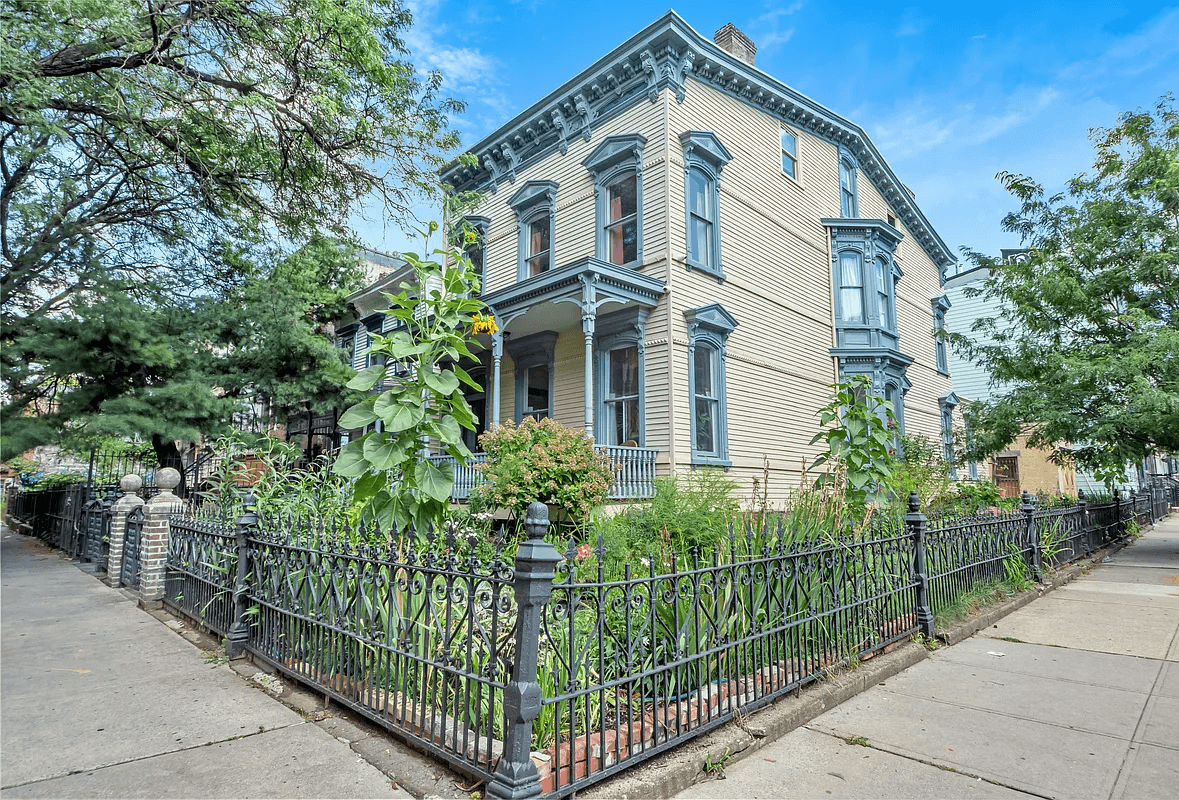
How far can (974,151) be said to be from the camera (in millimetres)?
15539

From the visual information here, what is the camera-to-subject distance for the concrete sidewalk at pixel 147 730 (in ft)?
10.4

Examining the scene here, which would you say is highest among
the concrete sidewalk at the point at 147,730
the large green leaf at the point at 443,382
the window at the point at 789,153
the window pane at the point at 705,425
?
the window at the point at 789,153

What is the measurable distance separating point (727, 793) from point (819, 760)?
68 centimetres

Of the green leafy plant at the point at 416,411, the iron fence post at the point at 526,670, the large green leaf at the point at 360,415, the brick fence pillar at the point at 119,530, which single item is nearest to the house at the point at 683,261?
the brick fence pillar at the point at 119,530

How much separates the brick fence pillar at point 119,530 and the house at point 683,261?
6.12 meters

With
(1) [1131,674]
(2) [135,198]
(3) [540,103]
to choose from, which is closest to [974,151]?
(3) [540,103]

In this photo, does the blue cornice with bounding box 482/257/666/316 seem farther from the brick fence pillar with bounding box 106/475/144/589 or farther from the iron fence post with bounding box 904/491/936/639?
the brick fence pillar with bounding box 106/475/144/589

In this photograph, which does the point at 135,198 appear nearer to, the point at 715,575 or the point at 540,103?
the point at 540,103

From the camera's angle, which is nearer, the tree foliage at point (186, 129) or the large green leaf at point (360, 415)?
the large green leaf at point (360, 415)

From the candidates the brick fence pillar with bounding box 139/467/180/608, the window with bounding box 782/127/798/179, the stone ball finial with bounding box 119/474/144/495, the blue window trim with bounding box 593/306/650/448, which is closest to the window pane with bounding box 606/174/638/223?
the blue window trim with bounding box 593/306/650/448

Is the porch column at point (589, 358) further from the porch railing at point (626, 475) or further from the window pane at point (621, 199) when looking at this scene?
the window pane at point (621, 199)

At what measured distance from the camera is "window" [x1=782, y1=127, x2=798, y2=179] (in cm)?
1644

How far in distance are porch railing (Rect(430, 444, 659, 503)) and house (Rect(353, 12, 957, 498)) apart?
3.7 inches

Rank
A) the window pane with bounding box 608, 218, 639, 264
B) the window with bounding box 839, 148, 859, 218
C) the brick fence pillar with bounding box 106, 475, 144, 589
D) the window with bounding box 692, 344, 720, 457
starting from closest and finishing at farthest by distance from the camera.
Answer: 1. the brick fence pillar with bounding box 106, 475, 144, 589
2. the window with bounding box 692, 344, 720, 457
3. the window pane with bounding box 608, 218, 639, 264
4. the window with bounding box 839, 148, 859, 218
